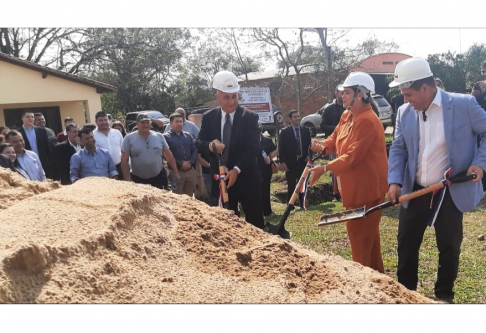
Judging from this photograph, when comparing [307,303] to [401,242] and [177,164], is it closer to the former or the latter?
[401,242]

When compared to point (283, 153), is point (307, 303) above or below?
below

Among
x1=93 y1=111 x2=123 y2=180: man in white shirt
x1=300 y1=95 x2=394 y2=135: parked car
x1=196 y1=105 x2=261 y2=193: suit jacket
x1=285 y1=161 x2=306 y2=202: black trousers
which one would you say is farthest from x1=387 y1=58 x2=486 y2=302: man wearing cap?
x1=285 y1=161 x2=306 y2=202: black trousers

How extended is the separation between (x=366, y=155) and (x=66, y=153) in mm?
3074

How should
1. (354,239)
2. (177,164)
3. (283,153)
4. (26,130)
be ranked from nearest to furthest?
(354,239)
(26,130)
(177,164)
(283,153)

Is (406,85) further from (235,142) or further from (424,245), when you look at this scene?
(424,245)

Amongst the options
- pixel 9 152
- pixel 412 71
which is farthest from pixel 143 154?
pixel 412 71

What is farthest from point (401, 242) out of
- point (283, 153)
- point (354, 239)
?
point (283, 153)

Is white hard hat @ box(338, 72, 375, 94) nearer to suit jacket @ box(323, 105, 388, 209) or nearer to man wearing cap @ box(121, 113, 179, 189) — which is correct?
suit jacket @ box(323, 105, 388, 209)

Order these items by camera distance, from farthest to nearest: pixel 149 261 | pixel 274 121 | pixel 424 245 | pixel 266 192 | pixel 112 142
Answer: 1. pixel 274 121
2. pixel 266 192
3. pixel 112 142
4. pixel 424 245
5. pixel 149 261

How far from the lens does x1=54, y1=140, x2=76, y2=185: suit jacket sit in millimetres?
5106

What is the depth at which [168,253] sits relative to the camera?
3.08 meters

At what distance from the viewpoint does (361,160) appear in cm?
395

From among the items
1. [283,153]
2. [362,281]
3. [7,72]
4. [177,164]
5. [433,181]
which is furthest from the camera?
[283,153]

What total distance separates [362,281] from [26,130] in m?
3.58
